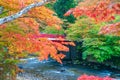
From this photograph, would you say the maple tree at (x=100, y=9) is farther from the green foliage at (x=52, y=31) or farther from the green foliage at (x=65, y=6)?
the green foliage at (x=65, y=6)

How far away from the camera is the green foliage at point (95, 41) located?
1900cm

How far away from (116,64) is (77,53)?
3.91 m

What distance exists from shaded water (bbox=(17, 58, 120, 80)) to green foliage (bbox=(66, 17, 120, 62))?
3.88 ft

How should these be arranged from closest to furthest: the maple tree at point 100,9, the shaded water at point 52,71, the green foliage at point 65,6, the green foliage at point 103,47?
1. the maple tree at point 100,9
2. the shaded water at point 52,71
3. the green foliage at point 103,47
4. the green foliage at point 65,6

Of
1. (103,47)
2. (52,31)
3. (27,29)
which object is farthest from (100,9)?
(52,31)

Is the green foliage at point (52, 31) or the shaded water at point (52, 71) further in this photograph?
the green foliage at point (52, 31)

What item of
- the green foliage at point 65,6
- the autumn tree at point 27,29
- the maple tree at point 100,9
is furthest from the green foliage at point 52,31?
the maple tree at point 100,9

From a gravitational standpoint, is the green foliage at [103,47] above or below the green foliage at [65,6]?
below

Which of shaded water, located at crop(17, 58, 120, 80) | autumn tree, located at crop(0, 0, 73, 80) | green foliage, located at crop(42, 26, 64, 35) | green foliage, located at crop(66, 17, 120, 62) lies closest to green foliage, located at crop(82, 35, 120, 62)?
green foliage, located at crop(66, 17, 120, 62)

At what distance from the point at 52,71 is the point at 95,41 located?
149 inches

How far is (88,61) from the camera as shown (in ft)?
70.1

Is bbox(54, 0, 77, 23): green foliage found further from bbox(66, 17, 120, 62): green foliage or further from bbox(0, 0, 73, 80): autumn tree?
bbox(0, 0, 73, 80): autumn tree

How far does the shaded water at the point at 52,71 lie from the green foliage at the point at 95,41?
118cm

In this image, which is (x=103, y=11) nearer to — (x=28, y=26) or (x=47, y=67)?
(x=28, y=26)
